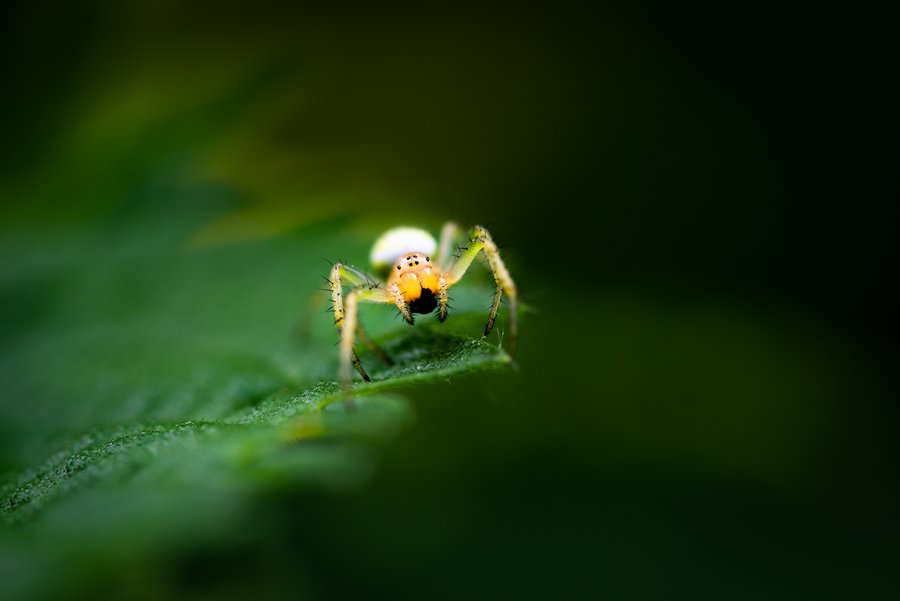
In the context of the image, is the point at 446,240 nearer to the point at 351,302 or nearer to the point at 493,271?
the point at 493,271

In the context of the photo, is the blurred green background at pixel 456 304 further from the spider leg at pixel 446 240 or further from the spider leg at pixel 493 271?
the spider leg at pixel 446 240

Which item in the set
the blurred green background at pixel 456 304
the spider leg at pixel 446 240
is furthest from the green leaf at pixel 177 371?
the spider leg at pixel 446 240

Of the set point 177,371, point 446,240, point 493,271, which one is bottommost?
point 177,371

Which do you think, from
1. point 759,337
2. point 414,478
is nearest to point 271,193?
point 414,478

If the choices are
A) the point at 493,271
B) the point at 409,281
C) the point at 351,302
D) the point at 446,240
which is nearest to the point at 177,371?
the point at 351,302

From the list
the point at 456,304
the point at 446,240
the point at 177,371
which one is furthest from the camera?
the point at 446,240

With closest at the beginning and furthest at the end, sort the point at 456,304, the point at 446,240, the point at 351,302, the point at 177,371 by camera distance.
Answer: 1. the point at 351,302
2. the point at 177,371
3. the point at 456,304
4. the point at 446,240

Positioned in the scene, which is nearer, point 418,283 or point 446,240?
point 418,283

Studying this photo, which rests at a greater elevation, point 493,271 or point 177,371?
point 493,271
